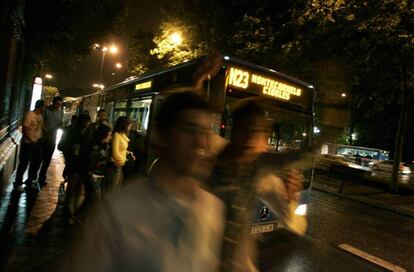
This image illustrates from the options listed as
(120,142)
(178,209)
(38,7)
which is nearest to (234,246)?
(178,209)

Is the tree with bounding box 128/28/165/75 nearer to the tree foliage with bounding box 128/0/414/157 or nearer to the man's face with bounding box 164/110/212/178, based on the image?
the tree foliage with bounding box 128/0/414/157

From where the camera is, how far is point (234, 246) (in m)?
2.15

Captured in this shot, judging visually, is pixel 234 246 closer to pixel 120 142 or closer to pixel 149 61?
pixel 120 142

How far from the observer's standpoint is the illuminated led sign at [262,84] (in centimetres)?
588

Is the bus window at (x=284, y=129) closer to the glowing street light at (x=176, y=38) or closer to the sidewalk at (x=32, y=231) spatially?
the sidewalk at (x=32, y=231)

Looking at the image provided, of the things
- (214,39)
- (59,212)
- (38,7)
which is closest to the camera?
(59,212)

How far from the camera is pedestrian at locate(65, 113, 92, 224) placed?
6.02 metres

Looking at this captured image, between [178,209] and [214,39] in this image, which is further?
[214,39]

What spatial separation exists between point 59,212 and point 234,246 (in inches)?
211

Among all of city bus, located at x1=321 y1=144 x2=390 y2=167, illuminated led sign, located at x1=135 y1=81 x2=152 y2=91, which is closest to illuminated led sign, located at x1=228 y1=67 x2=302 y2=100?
illuminated led sign, located at x1=135 y1=81 x2=152 y2=91

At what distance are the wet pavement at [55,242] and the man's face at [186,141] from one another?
360 cm

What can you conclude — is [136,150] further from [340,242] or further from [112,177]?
[340,242]

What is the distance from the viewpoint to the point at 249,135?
2535 millimetres

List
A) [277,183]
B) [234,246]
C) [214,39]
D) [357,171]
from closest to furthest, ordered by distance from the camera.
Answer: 1. [234,246]
2. [277,183]
3. [214,39]
4. [357,171]
